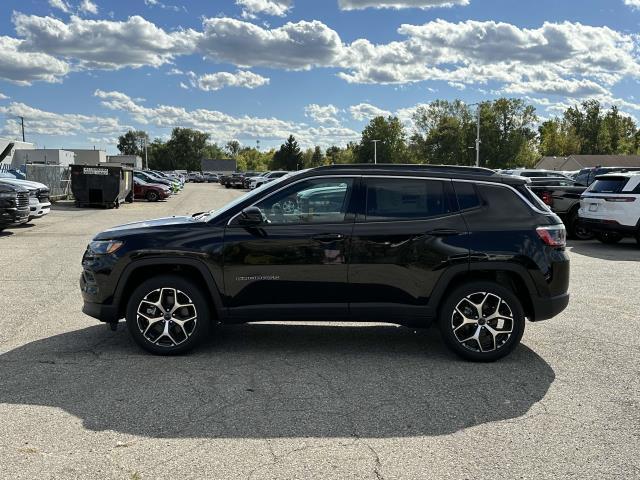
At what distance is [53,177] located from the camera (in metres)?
29.6

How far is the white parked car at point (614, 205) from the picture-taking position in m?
13.4

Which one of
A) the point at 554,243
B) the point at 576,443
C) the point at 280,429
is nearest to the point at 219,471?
the point at 280,429

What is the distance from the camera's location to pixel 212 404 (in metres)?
4.38

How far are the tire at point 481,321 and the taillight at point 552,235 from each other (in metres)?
0.57

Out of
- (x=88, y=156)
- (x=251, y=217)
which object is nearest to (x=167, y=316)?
(x=251, y=217)

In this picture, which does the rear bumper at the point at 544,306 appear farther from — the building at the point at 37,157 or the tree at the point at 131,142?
the tree at the point at 131,142

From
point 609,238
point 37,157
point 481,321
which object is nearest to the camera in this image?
point 481,321

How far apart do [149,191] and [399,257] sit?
29.5 m

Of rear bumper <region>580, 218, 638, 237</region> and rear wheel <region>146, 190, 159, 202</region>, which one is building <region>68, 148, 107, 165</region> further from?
rear bumper <region>580, 218, 638, 237</region>

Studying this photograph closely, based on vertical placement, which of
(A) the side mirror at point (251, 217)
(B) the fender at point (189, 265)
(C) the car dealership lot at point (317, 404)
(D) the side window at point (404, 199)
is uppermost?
(D) the side window at point (404, 199)

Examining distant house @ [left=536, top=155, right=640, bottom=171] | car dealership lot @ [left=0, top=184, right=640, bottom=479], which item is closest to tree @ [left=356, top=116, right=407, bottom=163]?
distant house @ [left=536, top=155, right=640, bottom=171]

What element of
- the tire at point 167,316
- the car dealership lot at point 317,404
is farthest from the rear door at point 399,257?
the tire at point 167,316

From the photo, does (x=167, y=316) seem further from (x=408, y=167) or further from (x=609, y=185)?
(x=609, y=185)

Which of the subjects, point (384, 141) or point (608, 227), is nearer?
point (608, 227)
